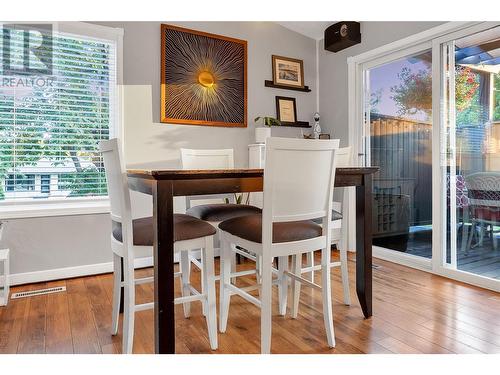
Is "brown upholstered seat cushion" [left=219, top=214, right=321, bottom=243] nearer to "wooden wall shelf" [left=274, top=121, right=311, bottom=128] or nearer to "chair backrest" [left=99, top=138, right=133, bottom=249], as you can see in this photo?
"chair backrest" [left=99, top=138, right=133, bottom=249]

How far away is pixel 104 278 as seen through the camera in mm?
2971

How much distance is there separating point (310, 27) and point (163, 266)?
337 centimetres

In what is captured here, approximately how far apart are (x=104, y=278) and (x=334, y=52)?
10.8 feet

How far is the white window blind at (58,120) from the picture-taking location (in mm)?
2797

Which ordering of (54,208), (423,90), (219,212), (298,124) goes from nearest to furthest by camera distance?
(219,212) → (54,208) → (423,90) → (298,124)

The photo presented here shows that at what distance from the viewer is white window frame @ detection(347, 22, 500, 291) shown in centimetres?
279

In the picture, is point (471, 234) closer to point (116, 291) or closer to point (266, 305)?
point (266, 305)

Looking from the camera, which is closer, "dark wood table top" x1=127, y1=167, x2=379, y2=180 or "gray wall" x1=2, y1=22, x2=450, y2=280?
"dark wood table top" x1=127, y1=167, x2=379, y2=180

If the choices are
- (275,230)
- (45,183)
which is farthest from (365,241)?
(45,183)

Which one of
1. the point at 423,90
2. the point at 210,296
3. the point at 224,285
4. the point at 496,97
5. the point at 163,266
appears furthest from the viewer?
the point at 423,90

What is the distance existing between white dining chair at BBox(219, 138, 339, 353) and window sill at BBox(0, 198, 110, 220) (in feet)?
5.40

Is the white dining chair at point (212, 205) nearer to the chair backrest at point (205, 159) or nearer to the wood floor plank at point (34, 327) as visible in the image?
the chair backrest at point (205, 159)

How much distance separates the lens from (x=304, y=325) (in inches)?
80.0

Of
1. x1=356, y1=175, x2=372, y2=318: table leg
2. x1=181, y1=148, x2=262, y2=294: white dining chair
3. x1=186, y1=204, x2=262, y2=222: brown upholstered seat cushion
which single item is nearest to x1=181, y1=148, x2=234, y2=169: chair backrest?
x1=181, y1=148, x2=262, y2=294: white dining chair
